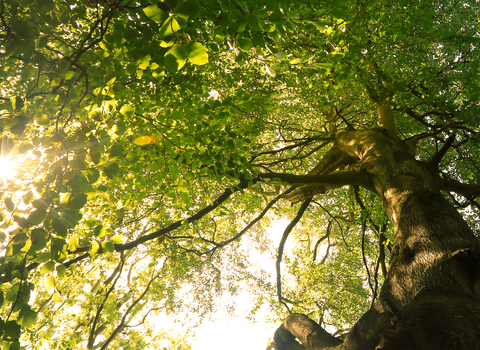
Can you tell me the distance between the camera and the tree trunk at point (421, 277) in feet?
6.46

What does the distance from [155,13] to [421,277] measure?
3403mm

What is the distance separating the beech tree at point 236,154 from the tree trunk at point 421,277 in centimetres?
2

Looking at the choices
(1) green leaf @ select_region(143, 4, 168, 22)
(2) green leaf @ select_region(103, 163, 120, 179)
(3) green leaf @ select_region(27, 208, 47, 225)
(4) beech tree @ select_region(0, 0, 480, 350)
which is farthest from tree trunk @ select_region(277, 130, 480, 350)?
(1) green leaf @ select_region(143, 4, 168, 22)

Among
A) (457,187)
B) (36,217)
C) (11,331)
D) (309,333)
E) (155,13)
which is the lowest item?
(309,333)

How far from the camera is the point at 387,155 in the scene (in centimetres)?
519

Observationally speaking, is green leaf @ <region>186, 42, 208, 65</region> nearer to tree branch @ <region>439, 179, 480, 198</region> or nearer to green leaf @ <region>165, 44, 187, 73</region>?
green leaf @ <region>165, 44, 187, 73</region>

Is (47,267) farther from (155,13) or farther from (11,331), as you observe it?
(155,13)

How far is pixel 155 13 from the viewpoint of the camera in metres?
1.21

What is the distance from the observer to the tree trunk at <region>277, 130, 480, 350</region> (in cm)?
197

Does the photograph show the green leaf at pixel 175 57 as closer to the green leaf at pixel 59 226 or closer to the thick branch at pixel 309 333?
the green leaf at pixel 59 226

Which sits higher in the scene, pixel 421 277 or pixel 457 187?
pixel 457 187

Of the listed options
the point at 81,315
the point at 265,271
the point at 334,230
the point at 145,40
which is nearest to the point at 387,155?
the point at 145,40

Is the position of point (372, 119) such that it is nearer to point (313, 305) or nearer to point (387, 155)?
point (387, 155)

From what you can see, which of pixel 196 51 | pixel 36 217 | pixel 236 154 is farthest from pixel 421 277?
pixel 36 217
